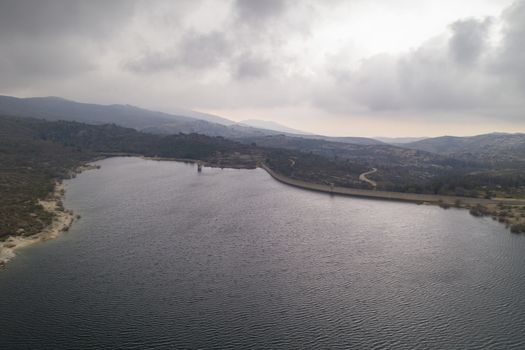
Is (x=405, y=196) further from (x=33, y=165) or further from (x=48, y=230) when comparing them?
(x=33, y=165)

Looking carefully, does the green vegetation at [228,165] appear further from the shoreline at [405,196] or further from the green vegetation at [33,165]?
the shoreline at [405,196]

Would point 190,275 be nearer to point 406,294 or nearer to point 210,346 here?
point 210,346

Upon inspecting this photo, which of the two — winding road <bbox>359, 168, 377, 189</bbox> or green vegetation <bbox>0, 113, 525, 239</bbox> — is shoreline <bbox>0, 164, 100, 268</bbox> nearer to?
green vegetation <bbox>0, 113, 525, 239</bbox>

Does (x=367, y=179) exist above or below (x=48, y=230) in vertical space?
above

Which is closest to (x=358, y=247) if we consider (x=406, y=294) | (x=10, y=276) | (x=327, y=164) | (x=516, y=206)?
(x=406, y=294)

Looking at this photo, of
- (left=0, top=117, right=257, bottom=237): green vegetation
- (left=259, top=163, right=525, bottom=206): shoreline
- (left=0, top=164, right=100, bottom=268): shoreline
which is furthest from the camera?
(left=259, top=163, right=525, bottom=206): shoreline

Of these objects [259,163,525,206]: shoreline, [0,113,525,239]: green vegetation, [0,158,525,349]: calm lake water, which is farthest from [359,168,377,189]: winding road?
[0,158,525,349]: calm lake water

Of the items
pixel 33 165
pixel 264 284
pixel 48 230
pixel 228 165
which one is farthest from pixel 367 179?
pixel 33 165
